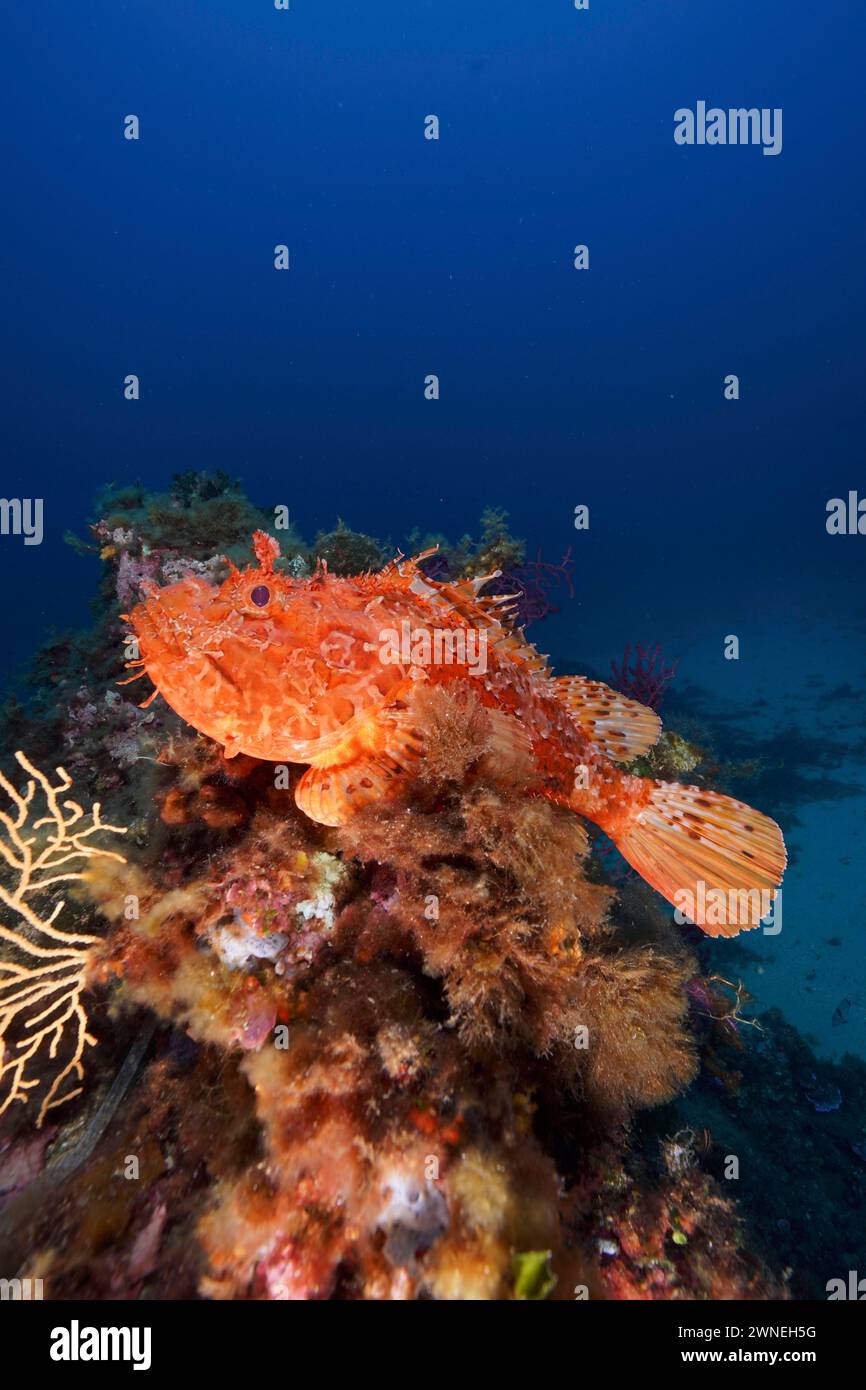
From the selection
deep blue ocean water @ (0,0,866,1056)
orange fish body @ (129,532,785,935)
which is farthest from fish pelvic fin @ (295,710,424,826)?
deep blue ocean water @ (0,0,866,1056)

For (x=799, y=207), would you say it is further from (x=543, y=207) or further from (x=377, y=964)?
(x=377, y=964)

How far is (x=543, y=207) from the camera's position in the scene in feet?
404

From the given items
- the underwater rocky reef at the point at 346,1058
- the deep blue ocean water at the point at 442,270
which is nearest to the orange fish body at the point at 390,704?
the underwater rocky reef at the point at 346,1058

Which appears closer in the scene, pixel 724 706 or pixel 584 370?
pixel 724 706

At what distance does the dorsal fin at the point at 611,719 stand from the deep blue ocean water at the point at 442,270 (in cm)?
9048

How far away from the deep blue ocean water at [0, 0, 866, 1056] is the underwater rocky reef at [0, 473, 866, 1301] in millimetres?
92784

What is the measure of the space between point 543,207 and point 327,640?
527ft

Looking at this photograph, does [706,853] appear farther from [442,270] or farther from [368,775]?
[442,270]

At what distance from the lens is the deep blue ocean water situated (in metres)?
104

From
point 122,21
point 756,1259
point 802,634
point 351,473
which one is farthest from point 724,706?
point 122,21

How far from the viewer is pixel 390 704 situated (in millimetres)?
3922

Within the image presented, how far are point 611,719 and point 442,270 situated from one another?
158341 mm

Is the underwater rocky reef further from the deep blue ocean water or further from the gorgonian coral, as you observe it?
the deep blue ocean water

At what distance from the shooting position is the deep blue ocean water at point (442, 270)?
104000mm
